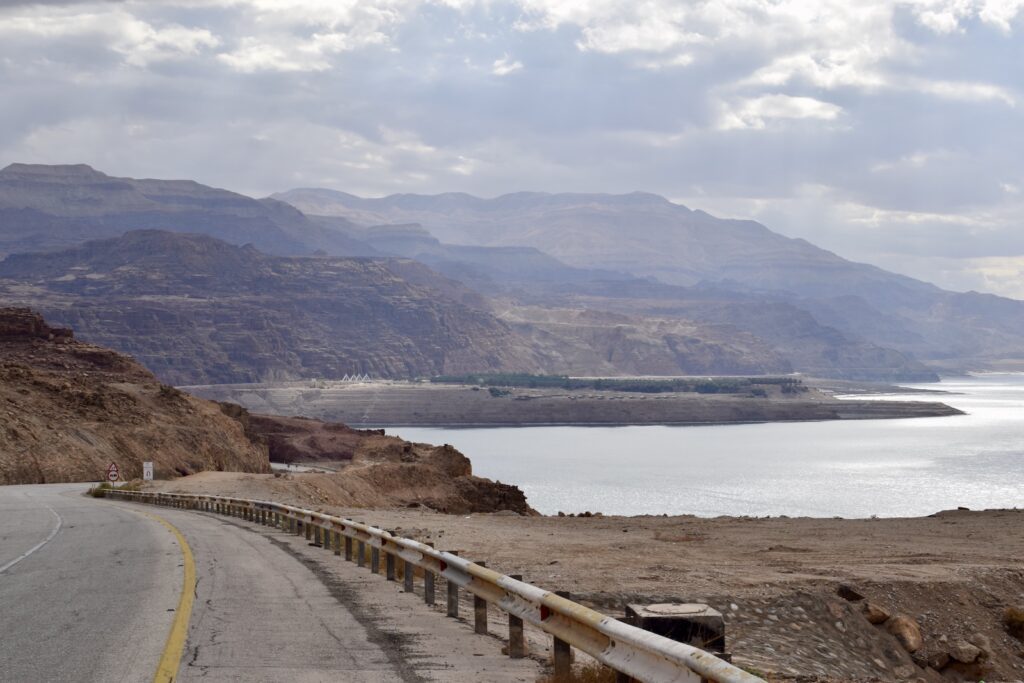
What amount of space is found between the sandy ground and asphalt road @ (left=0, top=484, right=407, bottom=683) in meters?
3.57

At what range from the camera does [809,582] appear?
704 inches

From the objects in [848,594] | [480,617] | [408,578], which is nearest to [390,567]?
[408,578]

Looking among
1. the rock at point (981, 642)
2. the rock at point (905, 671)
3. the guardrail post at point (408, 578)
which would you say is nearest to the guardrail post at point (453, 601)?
the guardrail post at point (408, 578)

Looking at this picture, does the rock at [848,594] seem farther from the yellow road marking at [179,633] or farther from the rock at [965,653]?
the yellow road marking at [179,633]

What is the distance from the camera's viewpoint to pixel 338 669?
32.0ft

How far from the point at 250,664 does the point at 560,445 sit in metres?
154

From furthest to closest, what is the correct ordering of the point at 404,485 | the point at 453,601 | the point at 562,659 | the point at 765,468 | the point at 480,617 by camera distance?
the point at 765,468, the point at 404,485, the point at 453,601, the point at 480,617, the point at 562,659

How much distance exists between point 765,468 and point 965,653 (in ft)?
359

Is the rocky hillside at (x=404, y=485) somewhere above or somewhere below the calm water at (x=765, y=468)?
above

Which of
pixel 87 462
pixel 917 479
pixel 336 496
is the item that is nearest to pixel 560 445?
pixel 917 479

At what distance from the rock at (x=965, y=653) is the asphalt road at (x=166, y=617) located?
7.78m

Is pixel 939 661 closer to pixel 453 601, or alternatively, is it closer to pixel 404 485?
pixel 453 601

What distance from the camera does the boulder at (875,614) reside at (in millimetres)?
16216

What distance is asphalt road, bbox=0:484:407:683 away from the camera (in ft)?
32.1
